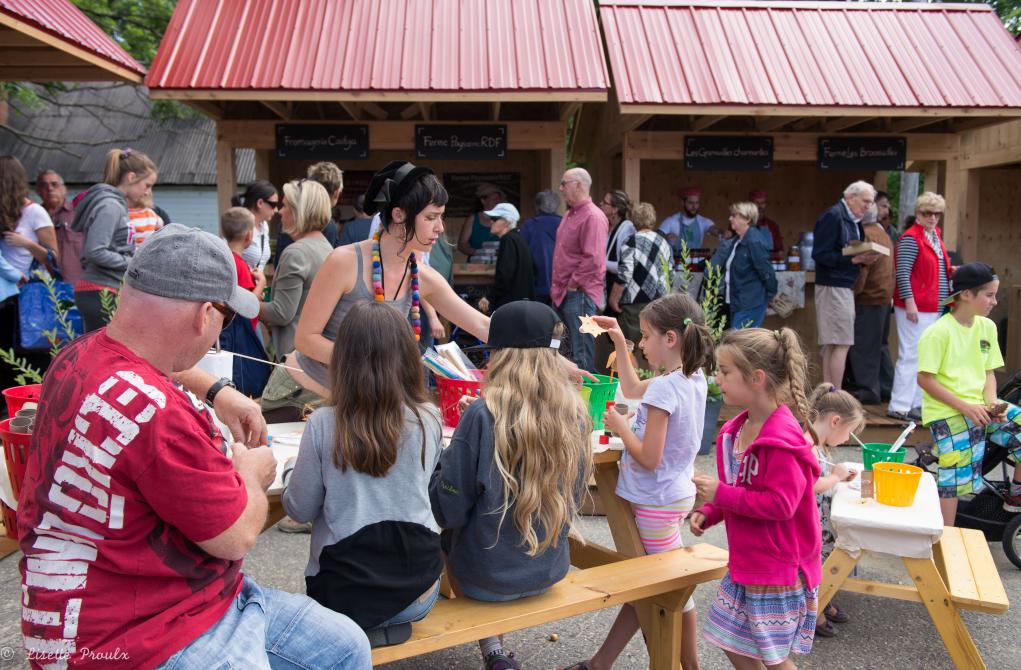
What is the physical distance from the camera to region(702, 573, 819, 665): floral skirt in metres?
2.71

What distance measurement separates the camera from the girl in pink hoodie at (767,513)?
266 cm

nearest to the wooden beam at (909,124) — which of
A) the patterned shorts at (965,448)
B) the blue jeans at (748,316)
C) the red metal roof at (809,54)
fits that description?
the red metal roof at (809,54)

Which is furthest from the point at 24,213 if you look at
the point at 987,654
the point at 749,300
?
the point at 987,654

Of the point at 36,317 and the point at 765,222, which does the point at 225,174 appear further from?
the point at 765,222

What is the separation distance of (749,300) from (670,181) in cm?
361

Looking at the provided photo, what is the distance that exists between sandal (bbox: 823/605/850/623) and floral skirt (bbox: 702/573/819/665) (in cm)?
122

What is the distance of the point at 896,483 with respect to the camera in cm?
354

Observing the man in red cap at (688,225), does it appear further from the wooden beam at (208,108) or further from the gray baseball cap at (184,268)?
the gray baseball cap at (184,268)

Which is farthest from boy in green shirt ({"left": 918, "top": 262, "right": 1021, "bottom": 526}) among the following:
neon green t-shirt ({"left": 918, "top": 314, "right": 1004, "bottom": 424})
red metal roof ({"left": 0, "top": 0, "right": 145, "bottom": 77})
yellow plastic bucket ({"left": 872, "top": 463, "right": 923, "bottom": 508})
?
red metal roof ({"left": 0, "top": 0, "right": 145, "bottom": 77})

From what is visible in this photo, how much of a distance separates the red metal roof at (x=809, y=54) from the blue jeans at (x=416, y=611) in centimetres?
598

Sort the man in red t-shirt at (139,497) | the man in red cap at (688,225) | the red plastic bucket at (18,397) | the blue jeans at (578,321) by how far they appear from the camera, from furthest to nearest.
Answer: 1. the man in red cap at (688,225)
2. the blue jeans at (578,321)
3. the red plastic bucket at (18,397)
4. the man in red t-shirt at (139,497)

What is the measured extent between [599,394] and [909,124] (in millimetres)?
7668

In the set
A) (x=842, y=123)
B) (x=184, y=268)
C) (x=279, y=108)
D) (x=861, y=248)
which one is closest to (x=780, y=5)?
(x=842, y=123)

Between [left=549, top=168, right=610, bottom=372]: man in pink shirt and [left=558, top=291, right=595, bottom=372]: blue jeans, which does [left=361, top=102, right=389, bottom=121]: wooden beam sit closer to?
[left=549, top=168, right=610, bottom=372]: man in pink shirt
